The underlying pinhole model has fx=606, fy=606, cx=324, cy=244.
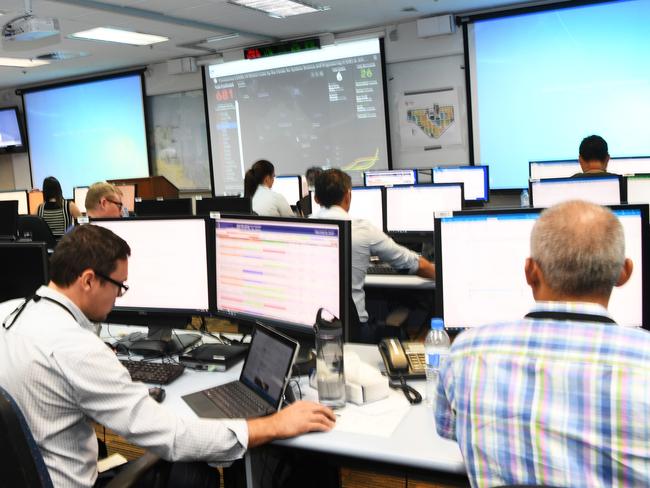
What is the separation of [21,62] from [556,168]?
22.8 feet

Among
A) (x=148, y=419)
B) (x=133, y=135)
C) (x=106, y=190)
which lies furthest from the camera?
(x=133, y=135)

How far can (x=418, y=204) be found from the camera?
13.3 feet

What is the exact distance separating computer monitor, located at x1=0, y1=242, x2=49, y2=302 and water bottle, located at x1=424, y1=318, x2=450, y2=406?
4.71ft

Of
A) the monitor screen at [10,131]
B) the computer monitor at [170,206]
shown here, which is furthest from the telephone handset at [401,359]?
the monitor screen at [10,131]

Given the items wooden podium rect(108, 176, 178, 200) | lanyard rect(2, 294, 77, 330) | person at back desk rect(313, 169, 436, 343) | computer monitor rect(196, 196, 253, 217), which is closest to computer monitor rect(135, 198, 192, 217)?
computer monitor rect(196, 196, 253, 217)

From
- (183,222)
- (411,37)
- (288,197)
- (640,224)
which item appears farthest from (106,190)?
(411,37)

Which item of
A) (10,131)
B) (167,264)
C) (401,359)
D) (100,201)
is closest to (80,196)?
(10,131)

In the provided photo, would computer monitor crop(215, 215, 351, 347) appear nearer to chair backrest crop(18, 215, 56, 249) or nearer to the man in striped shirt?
the man in striped shirt

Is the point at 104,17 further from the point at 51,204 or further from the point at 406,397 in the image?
the point at 406,397

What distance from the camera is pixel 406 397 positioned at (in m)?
1.67

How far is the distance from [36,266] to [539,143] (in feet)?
18.3

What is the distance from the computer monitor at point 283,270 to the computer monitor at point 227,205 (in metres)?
2.72

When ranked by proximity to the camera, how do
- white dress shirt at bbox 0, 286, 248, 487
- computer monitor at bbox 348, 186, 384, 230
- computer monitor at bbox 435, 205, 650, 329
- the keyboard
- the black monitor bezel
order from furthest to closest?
computer monitor at bbox 348, 186, 384, 230 < the black monitor bezel < the keyboard < computer monitor at bbox 435, 205, 650, 329 < white dress shirt at bbox 0, 286, 248, 487

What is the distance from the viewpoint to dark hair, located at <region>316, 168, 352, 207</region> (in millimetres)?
2963
